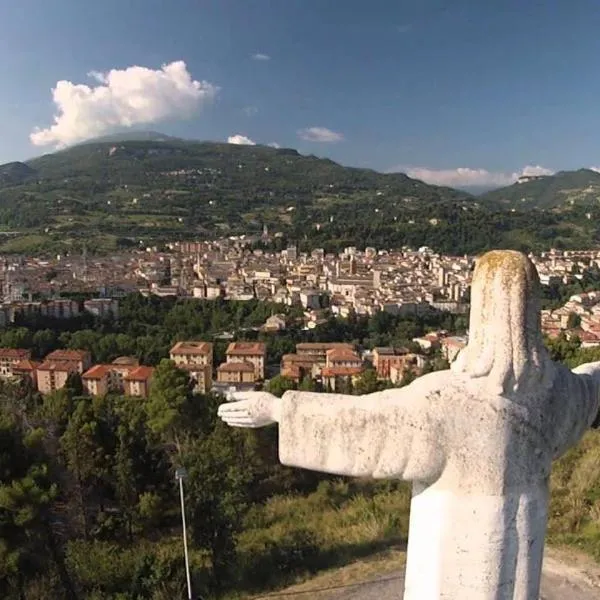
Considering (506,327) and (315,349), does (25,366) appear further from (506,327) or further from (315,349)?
(506,327)

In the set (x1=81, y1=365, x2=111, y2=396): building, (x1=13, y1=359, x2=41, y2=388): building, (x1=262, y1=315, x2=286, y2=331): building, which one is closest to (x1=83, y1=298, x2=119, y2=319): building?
(x1=262, y1=315, x2=286, y2=331): building

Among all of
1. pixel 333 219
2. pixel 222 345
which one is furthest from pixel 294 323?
pixel 333 219

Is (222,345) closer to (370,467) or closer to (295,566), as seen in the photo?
(295,566)

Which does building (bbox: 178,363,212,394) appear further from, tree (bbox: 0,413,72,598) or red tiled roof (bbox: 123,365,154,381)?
tree (bbox: 0,413,72,598)

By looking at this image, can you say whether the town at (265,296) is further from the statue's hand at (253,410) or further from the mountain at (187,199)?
the statue's hand at (253,410)

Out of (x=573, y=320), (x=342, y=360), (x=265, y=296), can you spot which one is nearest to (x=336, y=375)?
(x=342, y=360)
